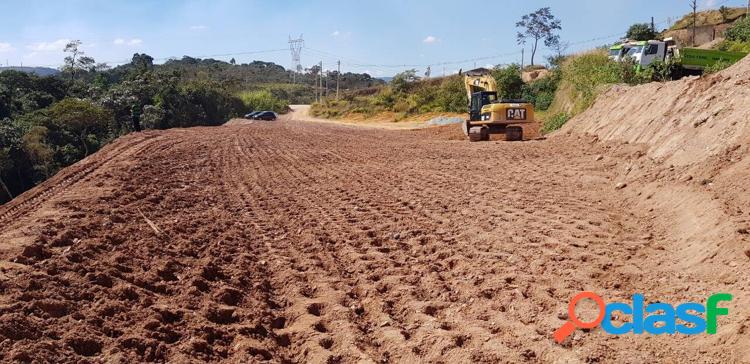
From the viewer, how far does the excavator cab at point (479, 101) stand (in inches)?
762

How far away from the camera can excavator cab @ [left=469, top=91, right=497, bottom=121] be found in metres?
19.3

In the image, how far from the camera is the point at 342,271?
19.5 feet

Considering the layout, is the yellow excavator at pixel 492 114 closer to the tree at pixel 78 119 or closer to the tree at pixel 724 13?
the tree at pixel 78 119

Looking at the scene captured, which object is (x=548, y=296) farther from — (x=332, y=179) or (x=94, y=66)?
(x=94, y=66)

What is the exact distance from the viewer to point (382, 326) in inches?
180

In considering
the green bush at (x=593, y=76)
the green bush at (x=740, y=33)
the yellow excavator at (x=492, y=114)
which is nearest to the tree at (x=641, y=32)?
the green bush at (x=740, y=33)

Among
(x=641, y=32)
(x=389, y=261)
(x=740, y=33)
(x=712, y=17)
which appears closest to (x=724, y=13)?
(x=712, y=17)

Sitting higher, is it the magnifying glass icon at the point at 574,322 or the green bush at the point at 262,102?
the green bush at the point at 262,102

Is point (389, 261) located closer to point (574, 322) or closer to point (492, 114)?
point (574, 322)

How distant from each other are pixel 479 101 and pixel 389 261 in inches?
561

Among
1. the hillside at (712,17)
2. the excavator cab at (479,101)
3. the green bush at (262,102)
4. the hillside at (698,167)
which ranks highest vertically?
the hillside at (712,17)

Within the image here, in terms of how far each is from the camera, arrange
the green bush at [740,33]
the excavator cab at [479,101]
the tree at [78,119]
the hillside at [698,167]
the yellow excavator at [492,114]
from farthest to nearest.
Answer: the tree at [78,119] < the green bush at [740,33] < the excavator cab at [479,101] < the yellow excavator at [492,114] < the hillside at [698,167]

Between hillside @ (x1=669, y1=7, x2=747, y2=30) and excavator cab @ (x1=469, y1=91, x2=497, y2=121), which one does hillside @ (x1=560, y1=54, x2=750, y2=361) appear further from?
hillside @ (x1=669, y1=7, x2=747, y2=30)

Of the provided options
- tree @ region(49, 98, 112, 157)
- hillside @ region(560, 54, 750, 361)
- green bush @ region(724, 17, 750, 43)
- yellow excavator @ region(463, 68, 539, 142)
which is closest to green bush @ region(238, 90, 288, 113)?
tree @ region(49, 98, 112, 157)
